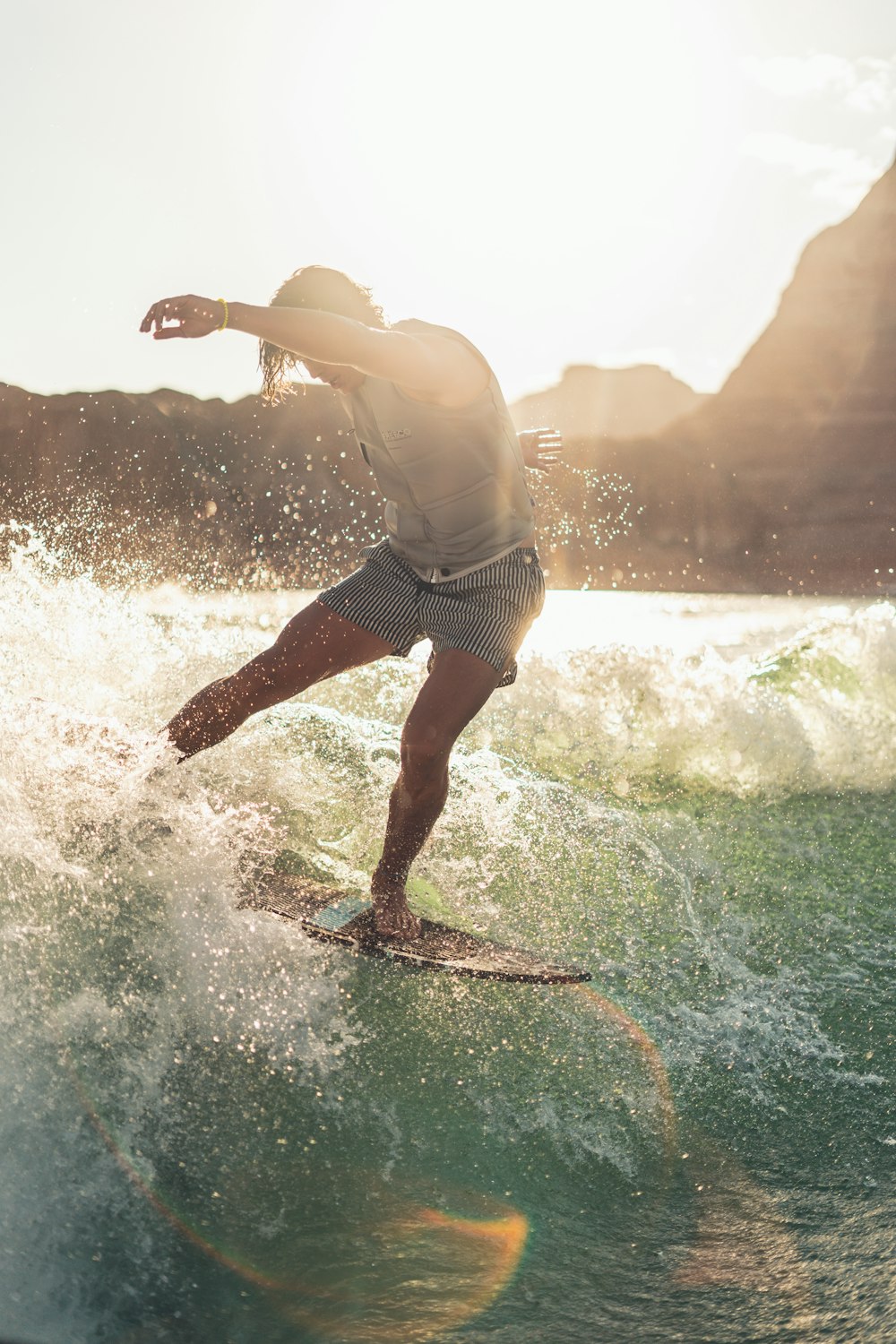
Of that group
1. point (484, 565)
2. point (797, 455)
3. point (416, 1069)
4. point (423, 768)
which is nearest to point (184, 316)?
point (484, 565)

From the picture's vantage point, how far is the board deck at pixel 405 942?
295 cm

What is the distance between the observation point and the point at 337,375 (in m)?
3.03

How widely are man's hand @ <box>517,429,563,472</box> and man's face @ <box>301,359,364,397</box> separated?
88 centimetres

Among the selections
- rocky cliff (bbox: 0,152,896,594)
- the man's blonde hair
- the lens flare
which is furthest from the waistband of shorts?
rocky cliff (bbox: 0,152,896,594)

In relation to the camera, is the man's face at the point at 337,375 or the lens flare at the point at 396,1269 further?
the man's face at the point at 337,375

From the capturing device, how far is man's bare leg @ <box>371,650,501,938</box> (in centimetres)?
300

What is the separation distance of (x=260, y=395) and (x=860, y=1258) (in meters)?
2.69

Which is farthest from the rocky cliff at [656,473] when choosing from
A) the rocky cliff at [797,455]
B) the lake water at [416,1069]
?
the lake water at [416,1069]

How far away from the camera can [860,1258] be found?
209 cm

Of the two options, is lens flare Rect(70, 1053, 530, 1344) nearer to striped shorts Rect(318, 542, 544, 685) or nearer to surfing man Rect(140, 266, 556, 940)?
surfing man Rect(140, 266, 556, 940)

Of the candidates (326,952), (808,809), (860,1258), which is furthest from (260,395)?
(808,809)

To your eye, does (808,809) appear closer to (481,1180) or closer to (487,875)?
(487,875)

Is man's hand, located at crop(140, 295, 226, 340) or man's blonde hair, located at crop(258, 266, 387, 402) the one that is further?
man's blonde hair, located at crop(258, 266, 387, 402)

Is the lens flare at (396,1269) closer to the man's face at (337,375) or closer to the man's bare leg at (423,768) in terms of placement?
the man's bare leg at (423,768)
